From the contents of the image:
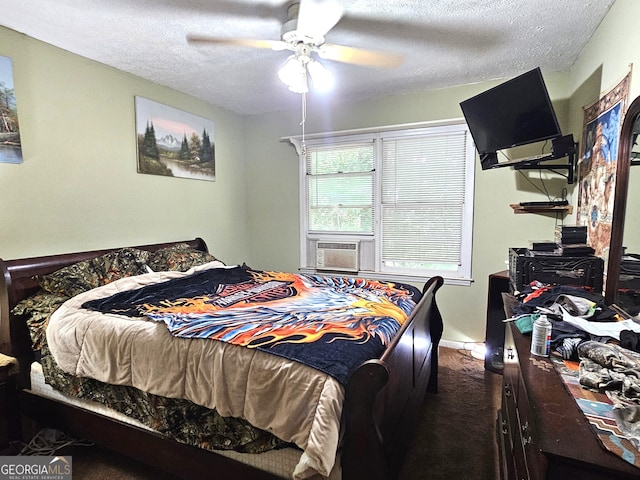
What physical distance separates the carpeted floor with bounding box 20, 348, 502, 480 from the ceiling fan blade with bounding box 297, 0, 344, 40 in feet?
8.14

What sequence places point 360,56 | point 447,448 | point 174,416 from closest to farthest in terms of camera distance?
1. point 174,416
2. point 447,448
3. point 360,56

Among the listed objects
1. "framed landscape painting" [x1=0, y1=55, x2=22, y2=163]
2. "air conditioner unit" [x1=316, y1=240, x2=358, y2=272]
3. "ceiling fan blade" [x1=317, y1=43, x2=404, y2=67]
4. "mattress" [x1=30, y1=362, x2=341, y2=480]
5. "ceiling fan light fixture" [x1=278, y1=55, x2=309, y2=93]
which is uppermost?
"ceiling fan blade" [x1=317, y1=43, x2=404, y2=67]

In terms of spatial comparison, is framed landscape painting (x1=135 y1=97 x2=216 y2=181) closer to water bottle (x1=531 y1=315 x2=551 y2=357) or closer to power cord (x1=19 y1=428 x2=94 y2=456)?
power cord (x1=19 y1=428 x2=94 y2=456)

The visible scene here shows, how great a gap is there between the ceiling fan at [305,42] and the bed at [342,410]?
1625 millimetres

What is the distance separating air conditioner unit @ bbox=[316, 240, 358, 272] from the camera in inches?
153

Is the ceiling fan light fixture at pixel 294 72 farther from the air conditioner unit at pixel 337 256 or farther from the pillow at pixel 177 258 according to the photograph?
the air conditioner unit at pixel 337 256

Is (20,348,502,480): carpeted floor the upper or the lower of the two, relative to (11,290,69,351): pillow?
lower

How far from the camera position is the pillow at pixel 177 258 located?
9.65 feet

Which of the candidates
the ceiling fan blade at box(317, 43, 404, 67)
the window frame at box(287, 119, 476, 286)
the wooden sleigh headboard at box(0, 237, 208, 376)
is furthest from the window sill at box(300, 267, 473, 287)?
the wooden sleigh headboard at box(0, 237, 208, 376)

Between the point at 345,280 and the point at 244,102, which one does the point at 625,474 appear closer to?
the point at 345,280

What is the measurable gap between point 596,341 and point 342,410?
93 cm

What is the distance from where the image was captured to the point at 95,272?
2439 mm

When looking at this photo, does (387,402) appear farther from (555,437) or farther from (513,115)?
(513,115)

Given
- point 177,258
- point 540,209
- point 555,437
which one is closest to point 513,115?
point 540,209
